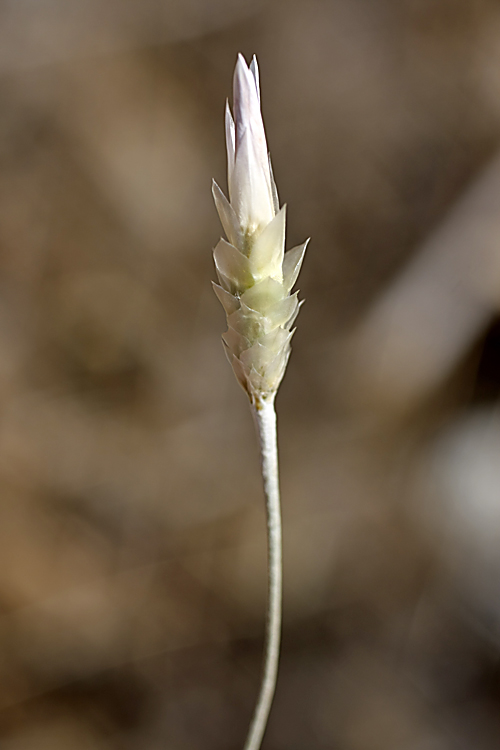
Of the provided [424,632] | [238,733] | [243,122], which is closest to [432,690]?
[424,632]

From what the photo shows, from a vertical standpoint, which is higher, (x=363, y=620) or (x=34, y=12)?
(x=34, y=12)

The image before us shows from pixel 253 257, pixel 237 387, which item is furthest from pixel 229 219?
pixel 237 387

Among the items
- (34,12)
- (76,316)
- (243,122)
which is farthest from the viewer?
(76,316)

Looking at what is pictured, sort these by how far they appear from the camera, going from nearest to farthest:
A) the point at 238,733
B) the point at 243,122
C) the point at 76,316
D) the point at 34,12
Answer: the point at 243,122
the point at 34,12
the point at 76,316
the point at 238,733

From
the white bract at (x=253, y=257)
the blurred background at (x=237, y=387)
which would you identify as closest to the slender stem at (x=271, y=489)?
the white bract at (x=253, y=257)

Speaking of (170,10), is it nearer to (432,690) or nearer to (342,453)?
(342,453)

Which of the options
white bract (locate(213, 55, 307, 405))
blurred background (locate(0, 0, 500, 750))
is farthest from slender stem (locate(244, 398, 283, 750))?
blurred background (locate(0, 0, 500, 750))

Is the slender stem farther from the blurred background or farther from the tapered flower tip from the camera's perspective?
the blurred background

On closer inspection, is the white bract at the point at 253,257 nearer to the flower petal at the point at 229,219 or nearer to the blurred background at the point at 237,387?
the flower petal at the point at 229,219
